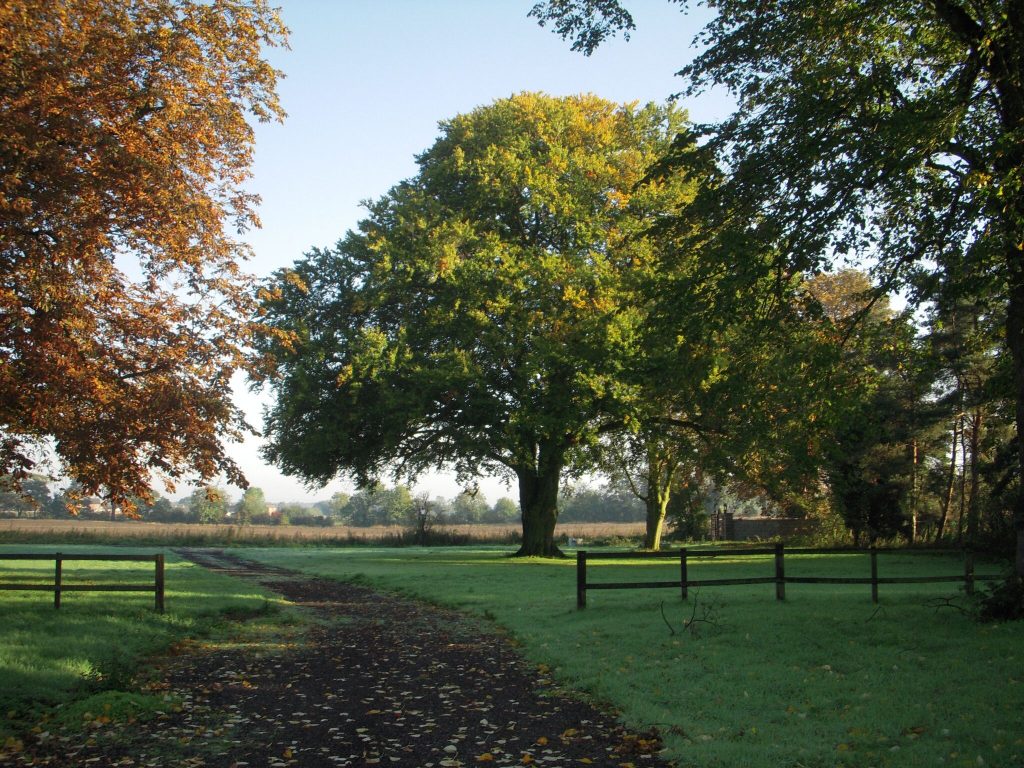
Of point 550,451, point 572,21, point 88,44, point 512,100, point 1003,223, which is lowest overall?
point 550,451

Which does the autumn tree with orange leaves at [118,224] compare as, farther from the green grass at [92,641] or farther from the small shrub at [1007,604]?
the small shrub at [1007,604]

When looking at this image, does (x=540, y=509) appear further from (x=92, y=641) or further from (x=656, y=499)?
(x=92, y=641)

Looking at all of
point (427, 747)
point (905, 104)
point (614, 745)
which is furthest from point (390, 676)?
point (905, 104)

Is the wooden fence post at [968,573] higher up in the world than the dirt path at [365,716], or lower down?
higher up

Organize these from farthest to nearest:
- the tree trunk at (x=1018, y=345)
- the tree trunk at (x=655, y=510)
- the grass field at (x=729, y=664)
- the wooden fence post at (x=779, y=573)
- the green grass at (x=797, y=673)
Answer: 1. the tree trunk at (x=655, y=510)
2. the wooden fence post at (x=779, y=573)
3. the tree trunk at (x=1018, y=345)
4. the grass field at (x=729, y=664)
5. the green grass at (x=797, y=673)

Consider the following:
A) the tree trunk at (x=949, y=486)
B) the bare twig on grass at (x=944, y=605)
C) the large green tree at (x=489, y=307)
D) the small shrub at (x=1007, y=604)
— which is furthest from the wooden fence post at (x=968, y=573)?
the tree trunk at (x=949, y=486)

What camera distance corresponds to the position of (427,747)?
739 centimetres

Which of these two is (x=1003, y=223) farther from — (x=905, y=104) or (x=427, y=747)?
(x=427, y=747)

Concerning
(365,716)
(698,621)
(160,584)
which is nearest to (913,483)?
(698,621)

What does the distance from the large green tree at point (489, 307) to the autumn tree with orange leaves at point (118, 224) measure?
47.6 ft

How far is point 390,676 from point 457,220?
→ 76.7 ft

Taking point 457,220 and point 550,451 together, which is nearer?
point 457,220

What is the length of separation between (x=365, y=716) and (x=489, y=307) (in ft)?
74.7

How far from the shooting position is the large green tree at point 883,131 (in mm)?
11664
